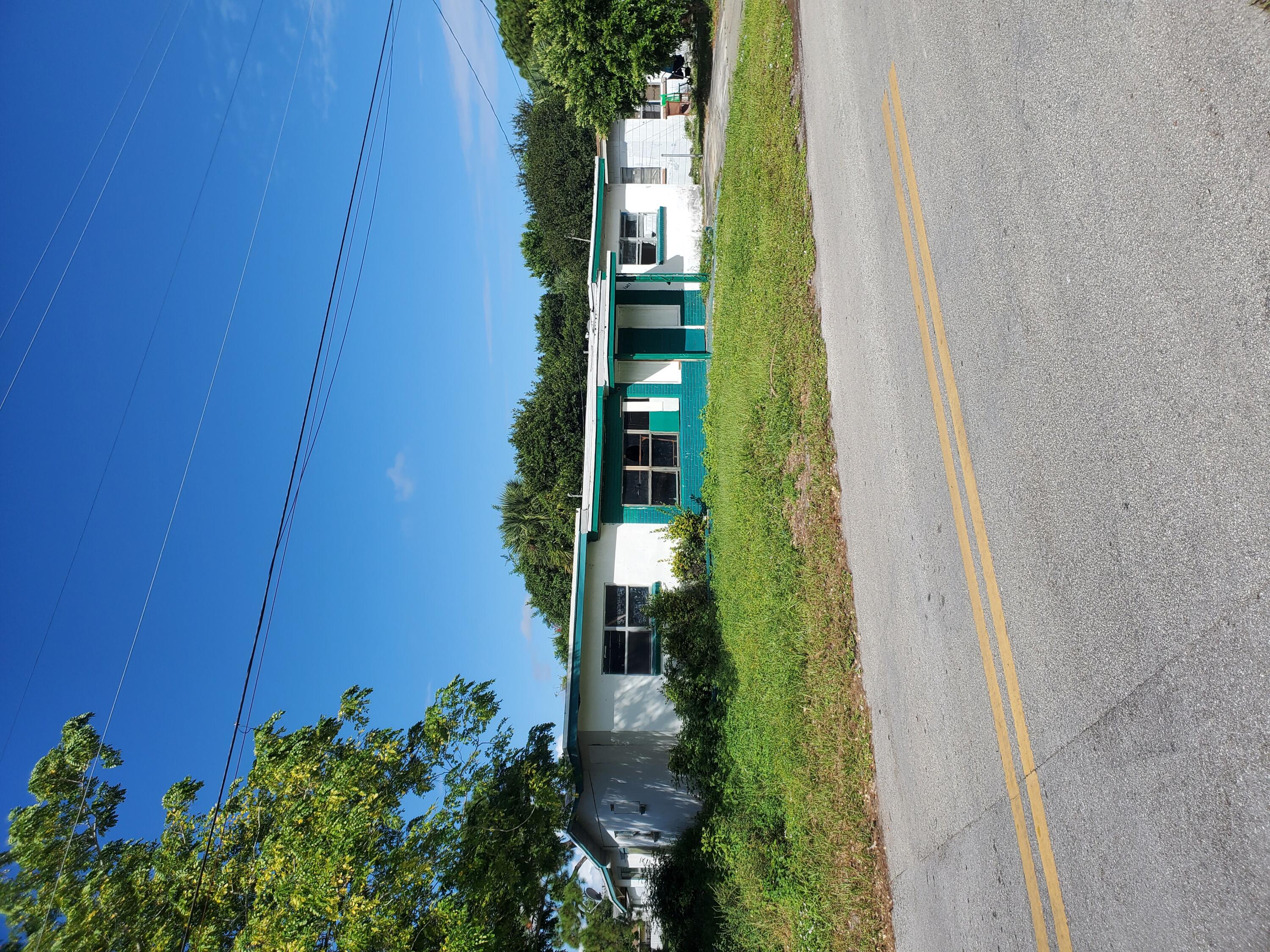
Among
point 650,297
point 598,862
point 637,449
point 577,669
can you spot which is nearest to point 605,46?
point 650,297

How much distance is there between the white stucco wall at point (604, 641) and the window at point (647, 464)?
829 mm

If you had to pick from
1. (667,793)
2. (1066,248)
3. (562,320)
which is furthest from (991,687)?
(562,320)

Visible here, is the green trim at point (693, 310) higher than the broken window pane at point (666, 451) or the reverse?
higher

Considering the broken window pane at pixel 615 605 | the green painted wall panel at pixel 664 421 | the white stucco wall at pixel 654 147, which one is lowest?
the broken window pane at pixel 615 605

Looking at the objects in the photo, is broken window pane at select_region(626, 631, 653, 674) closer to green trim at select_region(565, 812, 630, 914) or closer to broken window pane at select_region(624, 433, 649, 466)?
green trim at select_region(565, 812, 630, 914)

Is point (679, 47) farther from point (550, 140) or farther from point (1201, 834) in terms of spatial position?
Result: point (1201, 834)

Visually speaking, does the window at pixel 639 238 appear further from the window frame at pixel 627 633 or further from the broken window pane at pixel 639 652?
the broken window pane at pixel 639 652

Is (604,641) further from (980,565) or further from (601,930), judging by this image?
(980,565)

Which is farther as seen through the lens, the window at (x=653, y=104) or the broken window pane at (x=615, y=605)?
the window at (x=653, y=104)

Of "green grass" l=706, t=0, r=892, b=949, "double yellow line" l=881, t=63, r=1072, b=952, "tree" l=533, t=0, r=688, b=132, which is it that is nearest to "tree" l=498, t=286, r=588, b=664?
"tree" l=533, t=0, r=688, b=132

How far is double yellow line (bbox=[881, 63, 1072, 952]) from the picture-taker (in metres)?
5.03

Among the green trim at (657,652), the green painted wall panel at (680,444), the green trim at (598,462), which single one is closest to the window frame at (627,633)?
the green trim at (657,652)

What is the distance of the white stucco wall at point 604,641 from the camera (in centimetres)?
1634

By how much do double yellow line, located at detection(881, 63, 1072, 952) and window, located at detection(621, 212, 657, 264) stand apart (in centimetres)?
1374
